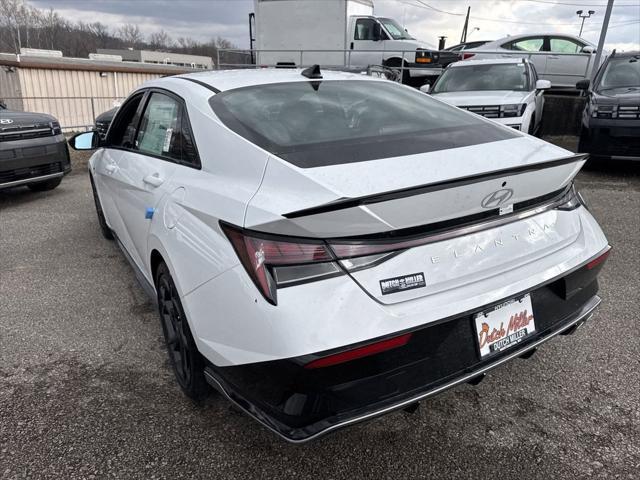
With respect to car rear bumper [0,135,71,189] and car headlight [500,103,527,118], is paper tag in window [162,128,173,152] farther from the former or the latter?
car headlight [500,103,527,118]

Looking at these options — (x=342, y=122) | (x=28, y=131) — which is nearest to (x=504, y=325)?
(x=342, y=122)

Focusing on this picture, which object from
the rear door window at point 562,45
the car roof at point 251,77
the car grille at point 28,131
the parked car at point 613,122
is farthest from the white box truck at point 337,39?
the car roof at point 251,77

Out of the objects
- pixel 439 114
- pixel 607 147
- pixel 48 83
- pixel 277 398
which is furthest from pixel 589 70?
pixel 48 83

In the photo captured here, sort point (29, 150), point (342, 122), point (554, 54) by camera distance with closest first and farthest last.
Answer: point (342, 122), point (29, 150), point (554, 54)

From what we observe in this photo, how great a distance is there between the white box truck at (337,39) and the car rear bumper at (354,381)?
43.9 feet

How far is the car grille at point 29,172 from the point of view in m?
6.05

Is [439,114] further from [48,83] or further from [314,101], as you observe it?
[48,83]

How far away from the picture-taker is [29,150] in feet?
20.4

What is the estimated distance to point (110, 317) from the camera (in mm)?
3381

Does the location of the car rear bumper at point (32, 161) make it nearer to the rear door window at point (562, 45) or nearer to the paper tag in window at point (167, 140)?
the paper tag in window at point (167, 140)

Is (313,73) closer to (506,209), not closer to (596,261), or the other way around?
(506,209)

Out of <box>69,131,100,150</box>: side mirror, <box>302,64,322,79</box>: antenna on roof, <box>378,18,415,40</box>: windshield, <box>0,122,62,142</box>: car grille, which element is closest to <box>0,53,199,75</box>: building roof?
<box>378,18,415,40</box>: windshield

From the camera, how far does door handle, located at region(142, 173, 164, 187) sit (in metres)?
2.57

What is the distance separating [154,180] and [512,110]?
648cm
